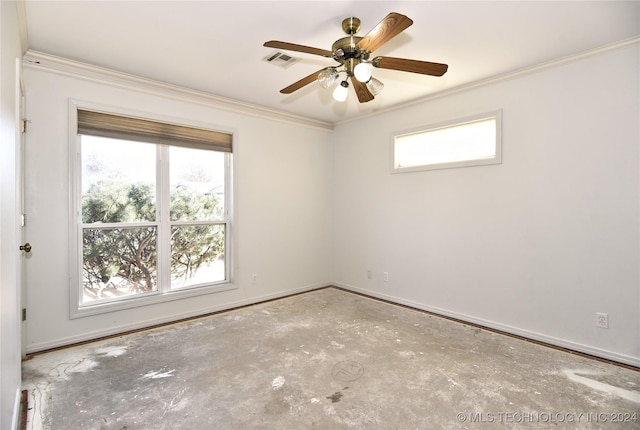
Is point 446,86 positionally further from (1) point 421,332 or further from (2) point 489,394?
(2) point 489,394

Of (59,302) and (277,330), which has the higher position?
(59,302)

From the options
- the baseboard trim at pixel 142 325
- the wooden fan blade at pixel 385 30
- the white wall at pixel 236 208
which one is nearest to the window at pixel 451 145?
the white wall at pixel 236 208

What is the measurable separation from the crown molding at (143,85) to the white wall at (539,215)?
5.24ft

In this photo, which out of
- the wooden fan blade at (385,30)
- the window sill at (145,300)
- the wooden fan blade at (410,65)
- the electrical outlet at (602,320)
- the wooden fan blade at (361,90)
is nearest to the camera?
the wooden fan blade at (385,30)

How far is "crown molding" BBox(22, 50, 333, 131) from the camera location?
9.07 feet

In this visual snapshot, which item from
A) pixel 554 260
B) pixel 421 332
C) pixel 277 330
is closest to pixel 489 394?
pixel 421 332

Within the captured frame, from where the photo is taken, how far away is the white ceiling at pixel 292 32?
2131mm

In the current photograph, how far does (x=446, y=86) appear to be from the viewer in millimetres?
3498

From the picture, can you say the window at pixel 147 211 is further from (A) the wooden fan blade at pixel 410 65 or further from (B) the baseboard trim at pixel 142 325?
(A) the wooden fan blade at pixel 410 65

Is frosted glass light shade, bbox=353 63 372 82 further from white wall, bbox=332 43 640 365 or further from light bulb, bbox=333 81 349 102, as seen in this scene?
white wall, bbox=332 43 640 365

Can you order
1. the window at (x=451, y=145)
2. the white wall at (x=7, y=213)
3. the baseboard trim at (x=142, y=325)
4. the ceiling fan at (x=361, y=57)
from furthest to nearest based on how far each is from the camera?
1. the window at (x=451, y=145)
2. the baseboard trim at (x=142, y=325)
3. the ceiling fan at (x=361, y=57)
4. the white wall at (x=7, y=213)

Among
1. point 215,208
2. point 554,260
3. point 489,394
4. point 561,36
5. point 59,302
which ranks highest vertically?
point 561,36

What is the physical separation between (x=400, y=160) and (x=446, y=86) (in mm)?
1044

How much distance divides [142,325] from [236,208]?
1.60 m
